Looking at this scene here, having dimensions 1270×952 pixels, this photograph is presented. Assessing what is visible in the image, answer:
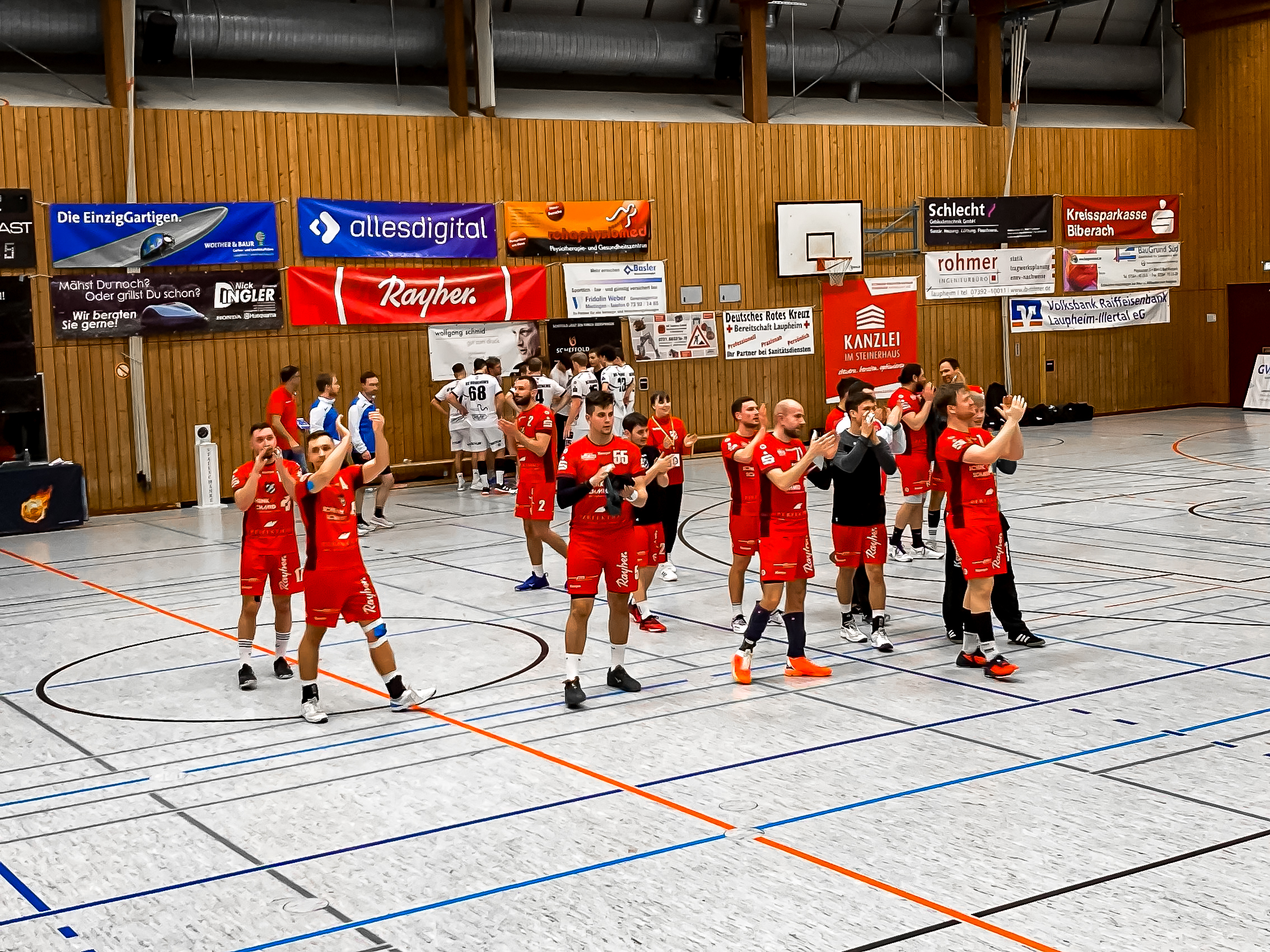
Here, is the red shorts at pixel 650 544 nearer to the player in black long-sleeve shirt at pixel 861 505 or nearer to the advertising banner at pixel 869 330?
the player in black long-sleeve shirt at pixel 861 505

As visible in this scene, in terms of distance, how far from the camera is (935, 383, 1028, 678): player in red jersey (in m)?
9.22

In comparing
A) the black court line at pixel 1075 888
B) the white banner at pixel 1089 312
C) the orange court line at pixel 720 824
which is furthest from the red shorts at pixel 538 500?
the white banner at pixel 1089 312

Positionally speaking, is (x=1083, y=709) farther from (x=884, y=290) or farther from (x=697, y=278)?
(x=884, y=290)

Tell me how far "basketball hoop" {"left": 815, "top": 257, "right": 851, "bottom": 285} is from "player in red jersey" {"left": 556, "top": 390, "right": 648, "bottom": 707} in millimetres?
18343

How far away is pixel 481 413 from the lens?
22031 millimetres

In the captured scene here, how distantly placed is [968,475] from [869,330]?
1868 cm

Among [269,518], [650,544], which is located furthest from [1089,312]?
[269,518]

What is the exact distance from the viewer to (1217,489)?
18078 mm

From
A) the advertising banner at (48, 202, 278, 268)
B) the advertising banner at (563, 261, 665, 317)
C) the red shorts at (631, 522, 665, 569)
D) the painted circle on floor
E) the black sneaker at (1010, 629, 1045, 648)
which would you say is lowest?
the painted circle on floor

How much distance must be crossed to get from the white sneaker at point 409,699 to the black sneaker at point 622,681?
121cm

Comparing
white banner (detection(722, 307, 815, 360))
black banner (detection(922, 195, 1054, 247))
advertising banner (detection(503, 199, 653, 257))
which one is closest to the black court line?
advertising banner (detection(503, 199, 653, 257))

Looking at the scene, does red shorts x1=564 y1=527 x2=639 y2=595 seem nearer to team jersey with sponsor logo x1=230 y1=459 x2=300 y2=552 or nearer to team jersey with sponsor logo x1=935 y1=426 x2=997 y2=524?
team jersey with sponsor logo x1=230 y1=459 x2=300 y2=552

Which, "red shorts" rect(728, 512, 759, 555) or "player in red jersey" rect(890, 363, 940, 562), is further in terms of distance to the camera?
"player in red jersey" rect(890, 363, 940, 562)

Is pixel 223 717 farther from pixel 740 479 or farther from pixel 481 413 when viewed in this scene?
pixel 481 413
